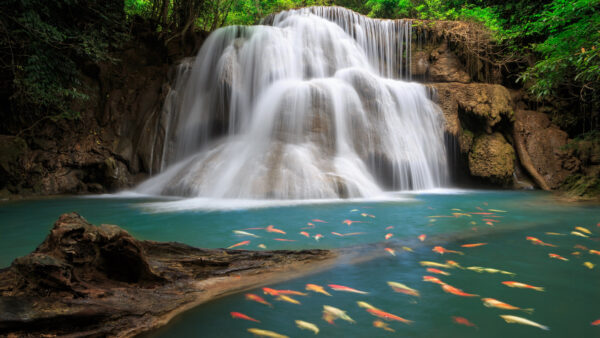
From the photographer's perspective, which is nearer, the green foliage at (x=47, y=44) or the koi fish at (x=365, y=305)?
the koi fish at (x=365, y=305)

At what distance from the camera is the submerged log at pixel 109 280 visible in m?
1.54

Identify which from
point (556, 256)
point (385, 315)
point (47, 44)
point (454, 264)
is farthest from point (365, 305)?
point (47, 44)

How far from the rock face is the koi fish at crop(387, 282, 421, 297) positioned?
35.9ft

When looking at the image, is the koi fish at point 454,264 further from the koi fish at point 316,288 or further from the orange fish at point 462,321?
the koi fish at point 316,288

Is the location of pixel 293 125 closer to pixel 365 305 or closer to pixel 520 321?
pixel 365 305

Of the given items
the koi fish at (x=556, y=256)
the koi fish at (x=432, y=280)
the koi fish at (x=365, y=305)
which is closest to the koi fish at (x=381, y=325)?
the koi fish at (x=365, y=305)

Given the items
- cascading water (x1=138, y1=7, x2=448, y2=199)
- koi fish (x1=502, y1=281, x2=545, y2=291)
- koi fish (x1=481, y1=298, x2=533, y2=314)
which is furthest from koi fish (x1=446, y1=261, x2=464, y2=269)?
cascading water (x1=138, y1=7, x2=448, y2=199)

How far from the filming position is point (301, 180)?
762cm

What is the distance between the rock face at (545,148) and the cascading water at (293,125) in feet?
10.2

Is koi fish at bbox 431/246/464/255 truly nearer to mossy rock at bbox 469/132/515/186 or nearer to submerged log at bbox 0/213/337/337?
submerged log at bbox 0/213/337/337

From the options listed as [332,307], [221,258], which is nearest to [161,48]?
[221,258]

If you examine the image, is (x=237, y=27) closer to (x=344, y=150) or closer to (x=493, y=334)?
(x=344, y=150)

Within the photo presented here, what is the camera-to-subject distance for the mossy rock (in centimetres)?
1061

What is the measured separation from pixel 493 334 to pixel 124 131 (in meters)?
12.1
